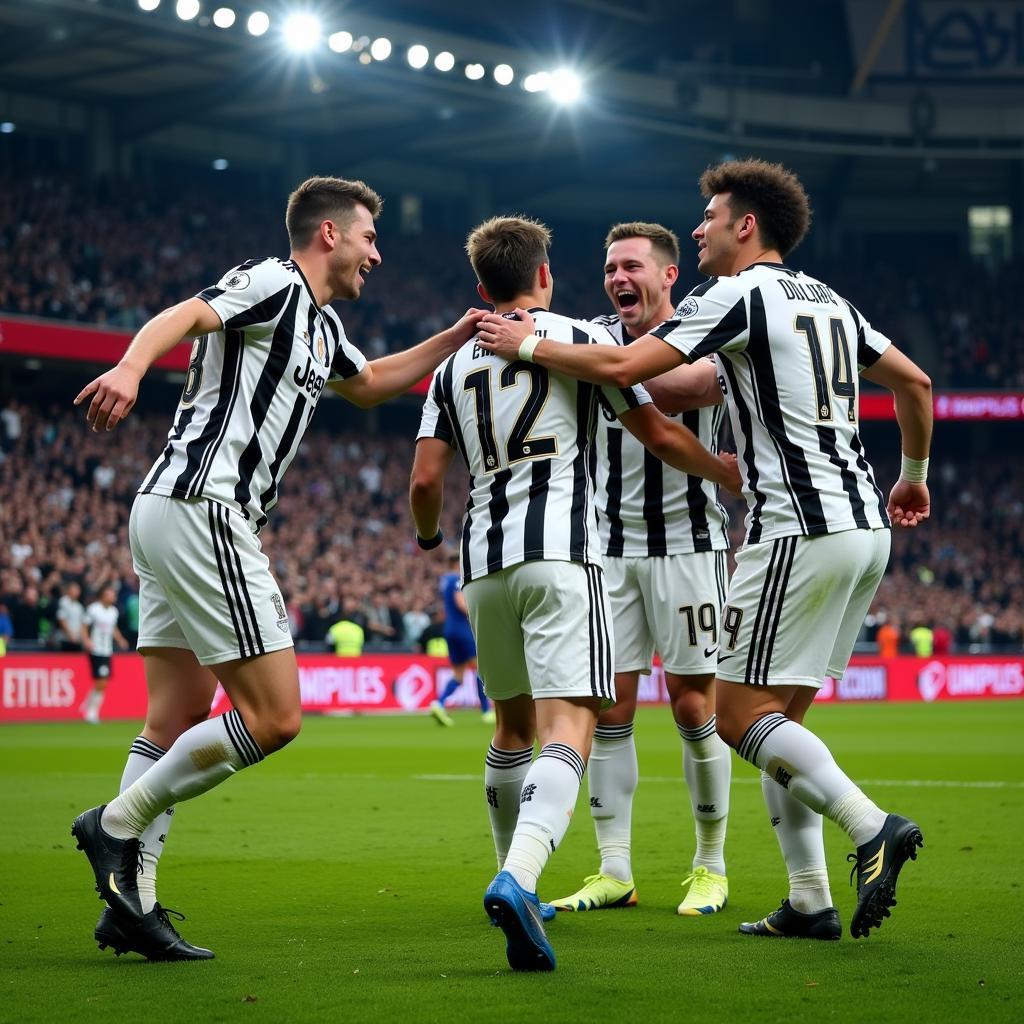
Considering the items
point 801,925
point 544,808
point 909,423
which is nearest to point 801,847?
point 801,925

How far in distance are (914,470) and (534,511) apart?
1.54 metres

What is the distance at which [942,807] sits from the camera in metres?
9.81

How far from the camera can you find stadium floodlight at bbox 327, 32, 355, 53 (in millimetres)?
30453

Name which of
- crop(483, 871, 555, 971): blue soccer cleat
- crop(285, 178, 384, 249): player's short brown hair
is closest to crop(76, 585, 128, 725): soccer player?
crop(285, 178, 384, 249): player's short brown hair

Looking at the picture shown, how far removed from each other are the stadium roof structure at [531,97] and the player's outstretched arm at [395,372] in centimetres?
2372

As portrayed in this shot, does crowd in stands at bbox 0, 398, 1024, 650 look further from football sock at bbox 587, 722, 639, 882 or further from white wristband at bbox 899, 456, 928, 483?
white wristband at bbox 899, 456, 928, 483

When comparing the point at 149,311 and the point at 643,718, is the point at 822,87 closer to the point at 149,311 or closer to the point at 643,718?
the point at 149,311

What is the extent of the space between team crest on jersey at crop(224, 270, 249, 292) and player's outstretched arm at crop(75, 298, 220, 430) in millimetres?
124

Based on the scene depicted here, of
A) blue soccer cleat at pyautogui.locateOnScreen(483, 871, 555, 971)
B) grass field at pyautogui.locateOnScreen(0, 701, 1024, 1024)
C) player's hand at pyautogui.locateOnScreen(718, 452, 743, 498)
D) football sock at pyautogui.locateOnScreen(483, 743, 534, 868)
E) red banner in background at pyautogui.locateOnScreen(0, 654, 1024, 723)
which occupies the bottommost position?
red banner in background at pyautogui.locateOnScreen(0, 654, 1024, 723)

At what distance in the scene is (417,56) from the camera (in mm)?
32250

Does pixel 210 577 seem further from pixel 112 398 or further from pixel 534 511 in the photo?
pixel 534 511

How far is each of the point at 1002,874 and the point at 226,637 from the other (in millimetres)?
3776

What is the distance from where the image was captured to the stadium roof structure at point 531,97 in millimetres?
31031

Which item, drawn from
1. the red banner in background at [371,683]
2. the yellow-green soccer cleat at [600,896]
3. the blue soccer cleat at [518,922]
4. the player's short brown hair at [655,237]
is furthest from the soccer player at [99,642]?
the blue soccer cleat at [518,922]
